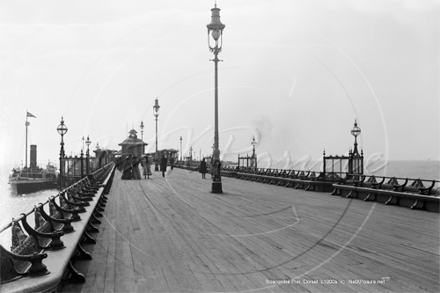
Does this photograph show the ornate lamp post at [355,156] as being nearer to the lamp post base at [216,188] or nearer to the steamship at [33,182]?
the lamp post base at [216,188]

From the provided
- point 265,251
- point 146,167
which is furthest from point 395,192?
point 146,167

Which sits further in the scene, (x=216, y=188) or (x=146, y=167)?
(x=146, y=167)

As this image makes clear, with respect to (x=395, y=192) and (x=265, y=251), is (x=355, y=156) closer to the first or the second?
(x=395, y=192)

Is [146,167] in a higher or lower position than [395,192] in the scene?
higher

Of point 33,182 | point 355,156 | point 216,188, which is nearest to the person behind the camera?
point 216,188

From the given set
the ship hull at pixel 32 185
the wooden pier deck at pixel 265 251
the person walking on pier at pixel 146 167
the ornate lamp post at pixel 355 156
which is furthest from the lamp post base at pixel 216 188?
the ship hull at pixel 32 185

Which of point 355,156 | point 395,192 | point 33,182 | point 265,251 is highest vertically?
point 355,156

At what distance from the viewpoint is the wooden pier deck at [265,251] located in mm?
5652

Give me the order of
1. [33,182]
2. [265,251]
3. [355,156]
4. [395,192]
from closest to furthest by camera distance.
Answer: [265,251] < [395,192] < [355,156] < [33,182]

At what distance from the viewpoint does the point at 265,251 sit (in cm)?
752

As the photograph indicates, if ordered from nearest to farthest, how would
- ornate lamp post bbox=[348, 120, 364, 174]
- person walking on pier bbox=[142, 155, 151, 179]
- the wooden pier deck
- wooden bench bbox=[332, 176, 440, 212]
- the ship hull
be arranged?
1. the wooden pier deck
2. wooden bench bbox=[332, 176, 440, 212]
3. ornate lamp post bbox=[348, 120, 364, 174]
4. person walking on pier bbox=[142, 155, 151, 179]
5. the ship hull

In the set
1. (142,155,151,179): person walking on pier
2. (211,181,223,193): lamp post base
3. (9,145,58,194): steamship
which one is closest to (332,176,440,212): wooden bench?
(211,181,223,193): lamp post base

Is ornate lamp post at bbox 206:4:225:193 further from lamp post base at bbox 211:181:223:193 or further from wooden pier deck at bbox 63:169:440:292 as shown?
wooden pier deck at bbox 63:169:440:292

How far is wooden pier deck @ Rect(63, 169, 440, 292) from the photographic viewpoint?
18.5 feet
